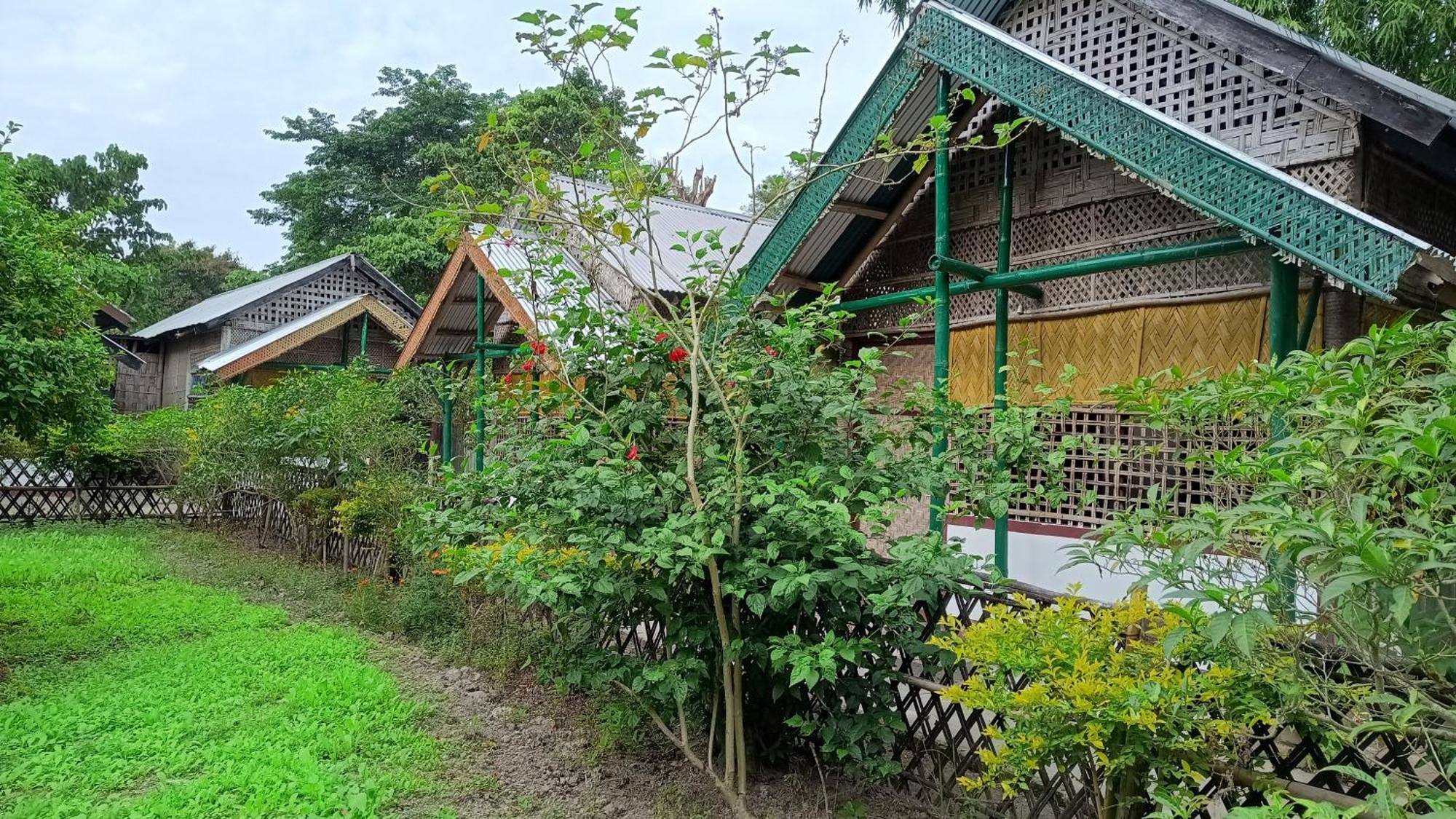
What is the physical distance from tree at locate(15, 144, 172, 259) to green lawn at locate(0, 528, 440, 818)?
2520 cm

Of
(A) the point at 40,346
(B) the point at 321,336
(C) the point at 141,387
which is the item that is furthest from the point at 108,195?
(A) the point at 40,346

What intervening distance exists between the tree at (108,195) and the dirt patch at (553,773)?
28425 millimetres

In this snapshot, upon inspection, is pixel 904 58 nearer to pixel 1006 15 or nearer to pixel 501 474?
pixel 1006 15

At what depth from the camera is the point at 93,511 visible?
1397 cm

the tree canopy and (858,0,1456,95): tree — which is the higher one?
the tree canopy

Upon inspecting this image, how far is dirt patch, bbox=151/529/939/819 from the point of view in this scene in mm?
3840

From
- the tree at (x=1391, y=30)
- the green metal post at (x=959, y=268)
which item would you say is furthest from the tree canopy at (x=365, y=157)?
the green metal post at (x=959, y=268)

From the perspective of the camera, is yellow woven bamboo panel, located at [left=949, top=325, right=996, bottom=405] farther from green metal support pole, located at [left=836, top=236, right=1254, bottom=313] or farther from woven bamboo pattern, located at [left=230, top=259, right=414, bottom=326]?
woven bamboo pattern, located at [left=230, top=259, right=414, bottom=326]

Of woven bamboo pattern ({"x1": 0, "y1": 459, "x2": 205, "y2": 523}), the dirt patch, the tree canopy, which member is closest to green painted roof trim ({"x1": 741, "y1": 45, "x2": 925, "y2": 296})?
the dirt patch

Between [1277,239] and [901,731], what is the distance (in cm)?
298

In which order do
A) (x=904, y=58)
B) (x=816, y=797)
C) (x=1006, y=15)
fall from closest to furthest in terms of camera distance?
(x=816, y=797) → (x=904, y=58) → (x=1006, y=15)

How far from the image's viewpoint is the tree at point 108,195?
1174 inches

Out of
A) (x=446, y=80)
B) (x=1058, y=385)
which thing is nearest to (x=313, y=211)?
(x=446, y=80)

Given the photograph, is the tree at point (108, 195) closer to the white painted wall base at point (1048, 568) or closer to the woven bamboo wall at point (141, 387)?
the woven bamboo wall at point (141, 387)
